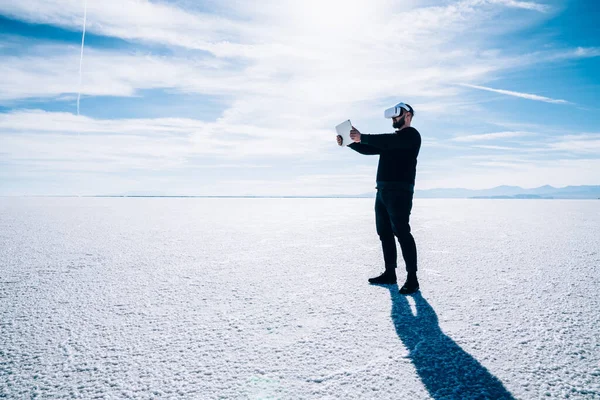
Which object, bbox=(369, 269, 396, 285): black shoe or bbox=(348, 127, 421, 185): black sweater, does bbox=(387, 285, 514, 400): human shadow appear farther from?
bbox=(348, 127, 421, 185): black sweater

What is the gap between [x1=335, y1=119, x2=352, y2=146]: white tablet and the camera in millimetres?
3021

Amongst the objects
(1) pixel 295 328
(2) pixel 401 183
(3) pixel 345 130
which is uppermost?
(3) pixel 345 130

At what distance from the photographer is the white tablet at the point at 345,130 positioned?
3021 mm

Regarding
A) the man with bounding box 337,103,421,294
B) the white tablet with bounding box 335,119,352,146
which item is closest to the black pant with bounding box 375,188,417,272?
the man with bounding box 337,103,421,294

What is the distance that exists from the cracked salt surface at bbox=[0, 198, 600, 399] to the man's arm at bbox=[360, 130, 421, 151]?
1.29 meters

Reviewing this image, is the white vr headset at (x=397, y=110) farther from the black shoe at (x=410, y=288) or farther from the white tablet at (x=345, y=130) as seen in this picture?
the black shoe at (x=410, y=288)

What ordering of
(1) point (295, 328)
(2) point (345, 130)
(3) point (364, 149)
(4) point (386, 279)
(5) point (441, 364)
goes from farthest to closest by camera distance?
(4) point (386, 279) → (3) point (364, 149) → (2) point (345, 130) → (1) point (295, 328) → (5) point (441, 364)

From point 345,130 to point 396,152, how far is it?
51cm

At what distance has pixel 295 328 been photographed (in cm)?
237

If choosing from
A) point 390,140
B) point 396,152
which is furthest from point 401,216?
point 390,140

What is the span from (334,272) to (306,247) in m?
1.74

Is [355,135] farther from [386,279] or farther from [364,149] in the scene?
[386,279]

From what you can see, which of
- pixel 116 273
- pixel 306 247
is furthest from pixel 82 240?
pixel 306 247

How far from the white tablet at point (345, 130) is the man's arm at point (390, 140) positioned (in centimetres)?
15
